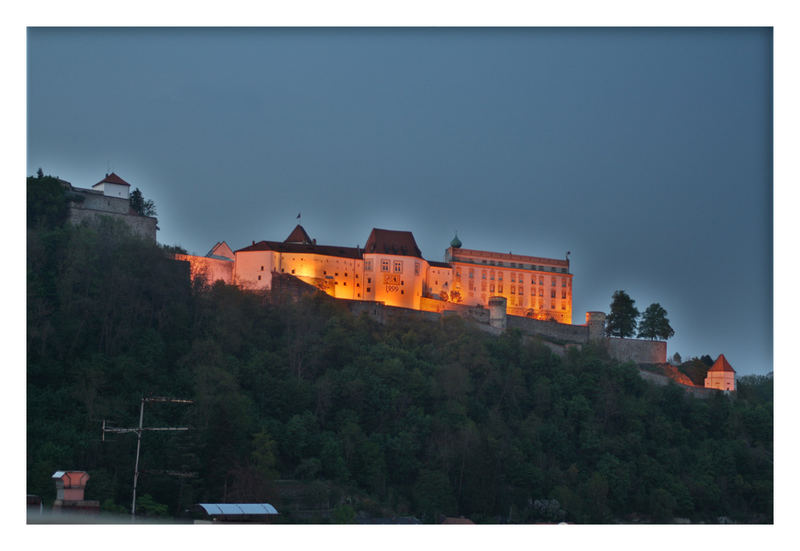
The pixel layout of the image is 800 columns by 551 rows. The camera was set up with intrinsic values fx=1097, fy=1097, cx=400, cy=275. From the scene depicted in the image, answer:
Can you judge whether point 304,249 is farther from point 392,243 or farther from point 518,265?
point 518,265

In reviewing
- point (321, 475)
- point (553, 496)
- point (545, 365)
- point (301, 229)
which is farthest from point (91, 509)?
point (301, 229)

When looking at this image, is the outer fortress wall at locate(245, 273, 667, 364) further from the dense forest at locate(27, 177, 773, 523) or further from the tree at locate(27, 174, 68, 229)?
the tree at locate(27, 174, 68, 229)

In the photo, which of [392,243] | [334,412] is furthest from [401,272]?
[334,412]

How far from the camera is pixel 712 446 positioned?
116ft

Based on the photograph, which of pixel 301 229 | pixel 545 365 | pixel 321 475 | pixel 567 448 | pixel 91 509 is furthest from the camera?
pixel 301 229

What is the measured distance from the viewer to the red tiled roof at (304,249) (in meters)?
39.8

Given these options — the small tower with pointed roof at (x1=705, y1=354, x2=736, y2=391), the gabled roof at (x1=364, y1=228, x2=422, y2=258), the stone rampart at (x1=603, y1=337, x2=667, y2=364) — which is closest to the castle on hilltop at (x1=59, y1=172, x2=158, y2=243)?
the gabled roof at (x1=364, y1=228, x2=422, y2=258)

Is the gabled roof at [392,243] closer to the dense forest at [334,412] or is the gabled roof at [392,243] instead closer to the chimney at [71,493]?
the dense forest at [334,412]

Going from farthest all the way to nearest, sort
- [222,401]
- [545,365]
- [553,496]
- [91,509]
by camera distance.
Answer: [545,365] → [553,496] → [222,401] → [91,509]

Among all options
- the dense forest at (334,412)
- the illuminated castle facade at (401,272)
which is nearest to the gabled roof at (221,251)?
the illuminated castle facade at (401,272)

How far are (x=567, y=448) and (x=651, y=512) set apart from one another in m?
3.38

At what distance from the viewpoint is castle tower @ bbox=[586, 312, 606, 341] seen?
4222cm

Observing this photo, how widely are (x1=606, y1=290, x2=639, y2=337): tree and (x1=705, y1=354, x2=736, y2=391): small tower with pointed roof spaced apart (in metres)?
3.78

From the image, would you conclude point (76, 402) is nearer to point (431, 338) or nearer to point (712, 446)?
point (431, 338)
